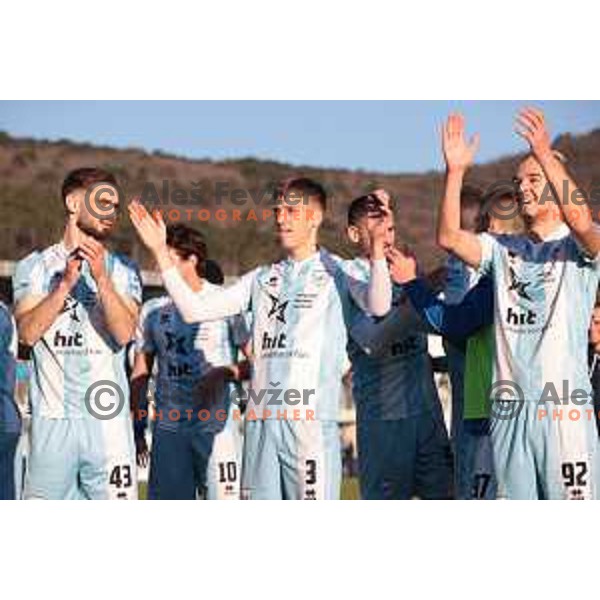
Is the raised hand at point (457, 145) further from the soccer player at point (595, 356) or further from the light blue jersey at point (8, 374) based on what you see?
the light blue jersey at point (8, 374)

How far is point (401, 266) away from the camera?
10.4m

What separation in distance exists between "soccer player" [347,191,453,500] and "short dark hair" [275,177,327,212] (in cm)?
39

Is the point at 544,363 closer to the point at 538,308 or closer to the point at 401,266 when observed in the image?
the point at 538,308

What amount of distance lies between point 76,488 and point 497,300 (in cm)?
286

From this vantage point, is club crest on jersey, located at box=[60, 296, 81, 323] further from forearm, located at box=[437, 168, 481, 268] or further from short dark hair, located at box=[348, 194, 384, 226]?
forearm, located at box=[437, 168, 481, 268]

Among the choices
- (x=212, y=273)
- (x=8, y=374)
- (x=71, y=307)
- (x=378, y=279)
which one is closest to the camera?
(x=378, y=279)

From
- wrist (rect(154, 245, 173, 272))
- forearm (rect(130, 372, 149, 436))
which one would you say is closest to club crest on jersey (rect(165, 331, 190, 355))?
forearm (rect(130, 372, 149, 436))

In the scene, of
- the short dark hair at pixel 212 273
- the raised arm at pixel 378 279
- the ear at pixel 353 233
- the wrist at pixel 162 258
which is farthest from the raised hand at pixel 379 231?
the short dark hair at pixel 212 273

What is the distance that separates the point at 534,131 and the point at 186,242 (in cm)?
363

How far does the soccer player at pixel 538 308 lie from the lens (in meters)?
9.41
